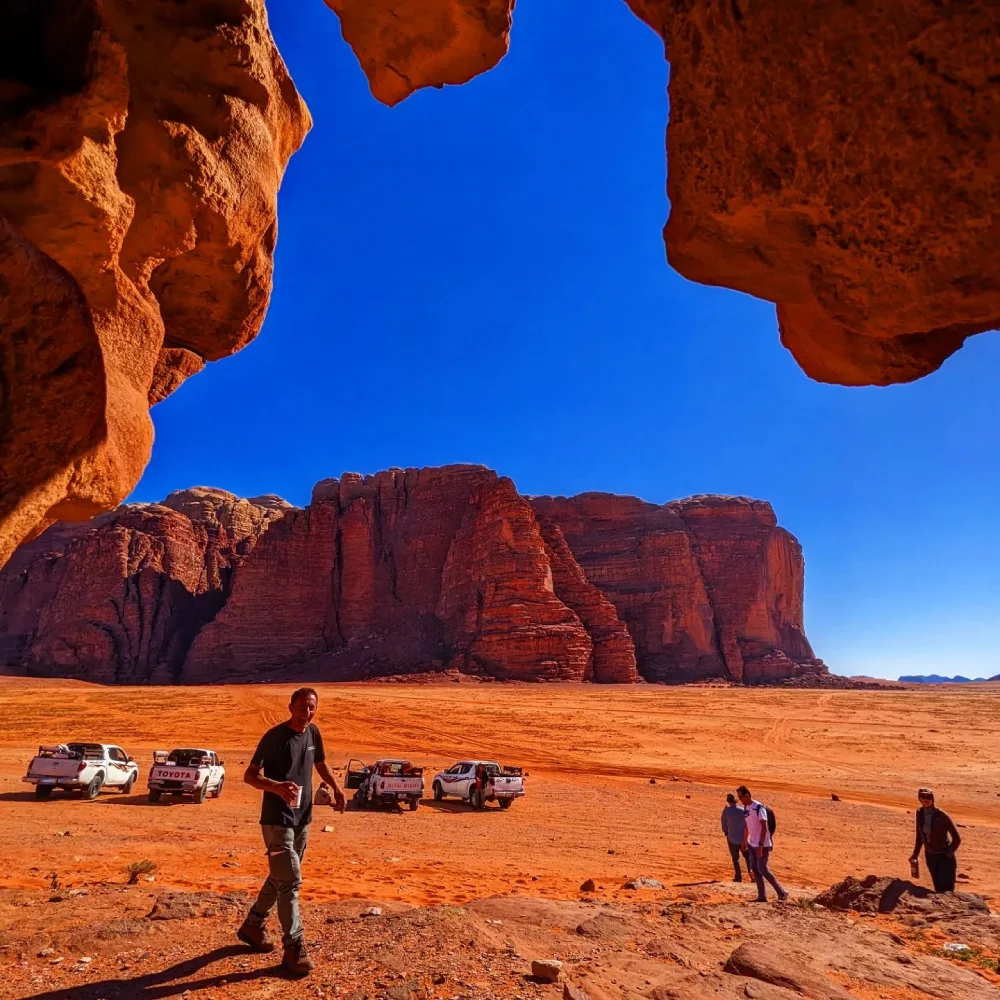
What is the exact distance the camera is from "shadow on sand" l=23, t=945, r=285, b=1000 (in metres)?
3.89

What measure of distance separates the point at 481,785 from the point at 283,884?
12.0 metres

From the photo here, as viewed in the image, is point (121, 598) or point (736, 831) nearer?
point (736, 831)

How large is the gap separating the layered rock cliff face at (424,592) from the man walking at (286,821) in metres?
55.9

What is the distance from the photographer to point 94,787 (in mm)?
15406

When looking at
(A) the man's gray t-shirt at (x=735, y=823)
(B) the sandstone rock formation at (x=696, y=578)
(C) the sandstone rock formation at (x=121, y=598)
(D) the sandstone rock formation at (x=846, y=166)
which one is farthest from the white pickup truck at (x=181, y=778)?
(B) the sandstone rock formation at (x=696, y=578)

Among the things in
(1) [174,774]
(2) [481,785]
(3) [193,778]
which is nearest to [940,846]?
(2) [481,785]

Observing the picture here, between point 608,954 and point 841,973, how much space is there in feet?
5.71

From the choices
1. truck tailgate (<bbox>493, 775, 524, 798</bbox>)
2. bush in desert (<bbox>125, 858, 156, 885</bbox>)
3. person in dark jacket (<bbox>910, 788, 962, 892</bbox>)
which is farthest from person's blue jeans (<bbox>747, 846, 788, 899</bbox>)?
truck tailgate (<bbox>493, 775, 524, 798</bbox>)

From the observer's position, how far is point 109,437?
568cm

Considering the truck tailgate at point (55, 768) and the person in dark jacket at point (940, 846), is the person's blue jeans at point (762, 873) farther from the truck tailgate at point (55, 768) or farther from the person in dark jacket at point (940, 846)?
the truck tailgate at point (55, 768)

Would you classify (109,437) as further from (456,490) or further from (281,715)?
(456,490)

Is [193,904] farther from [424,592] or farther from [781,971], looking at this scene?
[424,592]

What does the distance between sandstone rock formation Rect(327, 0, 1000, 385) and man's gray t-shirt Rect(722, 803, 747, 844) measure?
22.5ft

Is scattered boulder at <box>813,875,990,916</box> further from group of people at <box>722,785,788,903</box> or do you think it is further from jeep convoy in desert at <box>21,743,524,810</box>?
jeep convoy in desert at <box>21,743,524,810</box>
